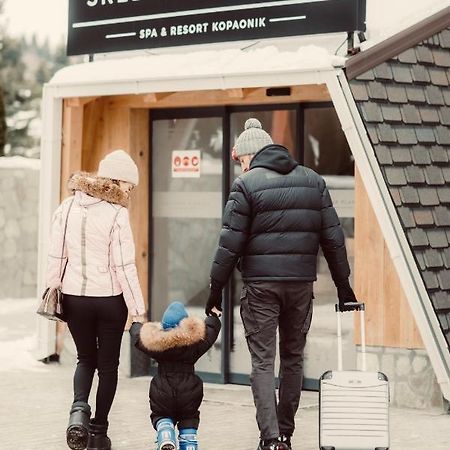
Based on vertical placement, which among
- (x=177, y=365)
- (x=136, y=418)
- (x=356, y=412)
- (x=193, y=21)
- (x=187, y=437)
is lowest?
(x=136, y=418)

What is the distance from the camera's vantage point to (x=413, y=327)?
28.7 feet

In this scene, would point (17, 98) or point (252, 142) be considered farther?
point (17, 98)

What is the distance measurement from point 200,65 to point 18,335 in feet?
15.7

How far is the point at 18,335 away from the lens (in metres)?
12.9

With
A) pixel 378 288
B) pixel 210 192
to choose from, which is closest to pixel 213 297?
pixel 378 288

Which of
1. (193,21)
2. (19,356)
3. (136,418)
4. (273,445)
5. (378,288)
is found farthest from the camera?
(19,356)

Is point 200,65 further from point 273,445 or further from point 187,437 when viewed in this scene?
point 273,445

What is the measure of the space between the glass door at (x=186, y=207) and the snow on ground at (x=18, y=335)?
4.40ft

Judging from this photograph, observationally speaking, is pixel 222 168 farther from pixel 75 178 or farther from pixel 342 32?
pixel 75 178

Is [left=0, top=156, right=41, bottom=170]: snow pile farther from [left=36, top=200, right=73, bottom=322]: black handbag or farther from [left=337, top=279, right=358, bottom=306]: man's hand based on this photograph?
[left=337, top=279, right=358, bottom=306]: man's hand

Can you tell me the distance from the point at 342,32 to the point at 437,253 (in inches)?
72.6

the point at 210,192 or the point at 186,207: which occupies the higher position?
the point at 210,192

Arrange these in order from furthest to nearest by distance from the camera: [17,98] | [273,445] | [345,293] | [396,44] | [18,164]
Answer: [17,98] < [18,164] < [396,44] < [345,293] < [273,445]

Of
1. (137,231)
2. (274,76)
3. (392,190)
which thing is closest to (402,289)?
(392,190)
